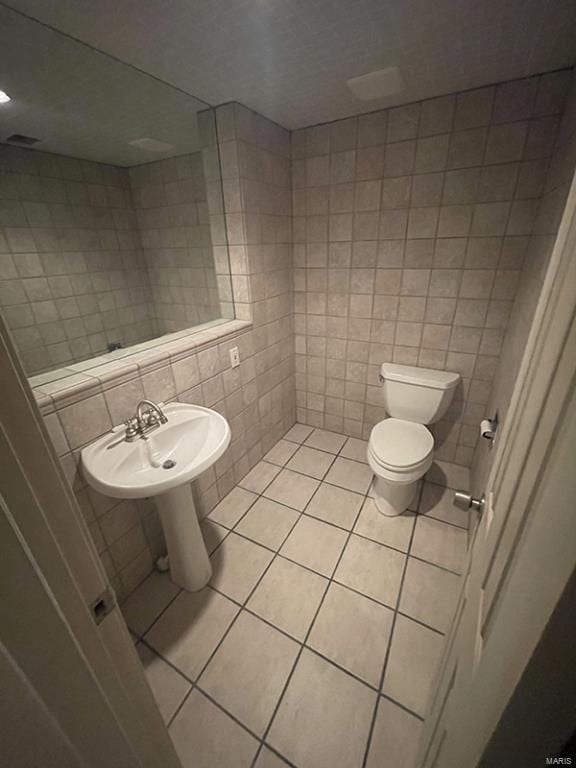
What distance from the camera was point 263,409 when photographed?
7.18 ft

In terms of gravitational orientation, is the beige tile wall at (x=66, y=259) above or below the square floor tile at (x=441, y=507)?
above

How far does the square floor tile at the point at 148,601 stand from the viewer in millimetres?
1325

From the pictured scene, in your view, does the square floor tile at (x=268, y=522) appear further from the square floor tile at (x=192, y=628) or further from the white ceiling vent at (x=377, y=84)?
the white ceiling vent at (x=377, y=84)

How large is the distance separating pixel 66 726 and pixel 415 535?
167cm

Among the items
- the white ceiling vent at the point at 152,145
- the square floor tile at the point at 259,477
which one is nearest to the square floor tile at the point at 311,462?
the square floor tile at the point at 259,477

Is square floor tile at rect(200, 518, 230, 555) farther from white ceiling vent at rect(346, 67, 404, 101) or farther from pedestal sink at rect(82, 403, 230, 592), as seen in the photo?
white ceiling vent at rect(346, 67, 404, 101)

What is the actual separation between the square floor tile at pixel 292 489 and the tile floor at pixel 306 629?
15 mm

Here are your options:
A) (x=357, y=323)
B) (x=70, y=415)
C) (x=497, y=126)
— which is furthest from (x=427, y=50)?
(x=70, y=415)

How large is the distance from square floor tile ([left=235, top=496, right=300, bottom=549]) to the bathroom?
2cm

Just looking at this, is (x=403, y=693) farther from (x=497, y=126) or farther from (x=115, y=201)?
(x=115, y=201)

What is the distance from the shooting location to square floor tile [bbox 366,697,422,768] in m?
0.96

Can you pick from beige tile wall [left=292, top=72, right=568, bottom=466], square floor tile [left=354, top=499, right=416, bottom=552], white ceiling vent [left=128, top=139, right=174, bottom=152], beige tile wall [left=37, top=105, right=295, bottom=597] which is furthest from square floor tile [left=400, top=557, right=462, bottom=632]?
white ceiling vent [left=128, top=139, right=174, bottom=152]

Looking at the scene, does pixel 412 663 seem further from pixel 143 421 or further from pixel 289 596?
pixel 143 421

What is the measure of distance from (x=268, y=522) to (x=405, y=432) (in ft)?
3.21
